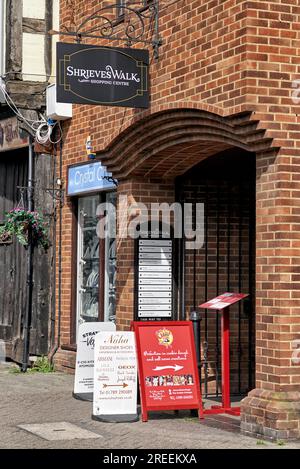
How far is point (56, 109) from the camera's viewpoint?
49.5ft

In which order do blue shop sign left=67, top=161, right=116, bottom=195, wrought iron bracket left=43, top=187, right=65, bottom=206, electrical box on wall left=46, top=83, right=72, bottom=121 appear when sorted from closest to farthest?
1. blue shop sign left=67, top=161, right=116, bottom=195
2. electrical box on wall left=46, top=83, right=72, bottom=121
3. wrought iron bracket left=43, top=187, right=65, bottom=206

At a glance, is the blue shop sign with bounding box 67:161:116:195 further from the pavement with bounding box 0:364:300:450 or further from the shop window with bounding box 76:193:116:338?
the pavement with bounding box 0:364:300:450

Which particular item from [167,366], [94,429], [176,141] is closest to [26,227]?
[176,141]

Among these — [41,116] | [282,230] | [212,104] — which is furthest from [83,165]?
[282,230]

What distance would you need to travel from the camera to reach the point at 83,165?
14.7 m

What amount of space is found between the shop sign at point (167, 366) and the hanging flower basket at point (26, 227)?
520cm

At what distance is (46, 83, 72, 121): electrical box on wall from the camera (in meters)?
15.1

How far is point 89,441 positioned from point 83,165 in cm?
624

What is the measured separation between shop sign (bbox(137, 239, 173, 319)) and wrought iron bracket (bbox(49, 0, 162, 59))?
2.47 meters

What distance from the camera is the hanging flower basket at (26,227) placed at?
1527cm

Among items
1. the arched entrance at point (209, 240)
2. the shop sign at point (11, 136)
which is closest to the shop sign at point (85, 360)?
the arched entrance at point (209, 240)

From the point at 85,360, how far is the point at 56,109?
4697 millimetres

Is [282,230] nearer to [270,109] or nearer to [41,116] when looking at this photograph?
[270,109]

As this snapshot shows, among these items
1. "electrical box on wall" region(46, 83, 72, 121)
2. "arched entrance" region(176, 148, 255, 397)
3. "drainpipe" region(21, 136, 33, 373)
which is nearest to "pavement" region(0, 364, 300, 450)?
"arched entrance" region(176, 148, 255, 397)
